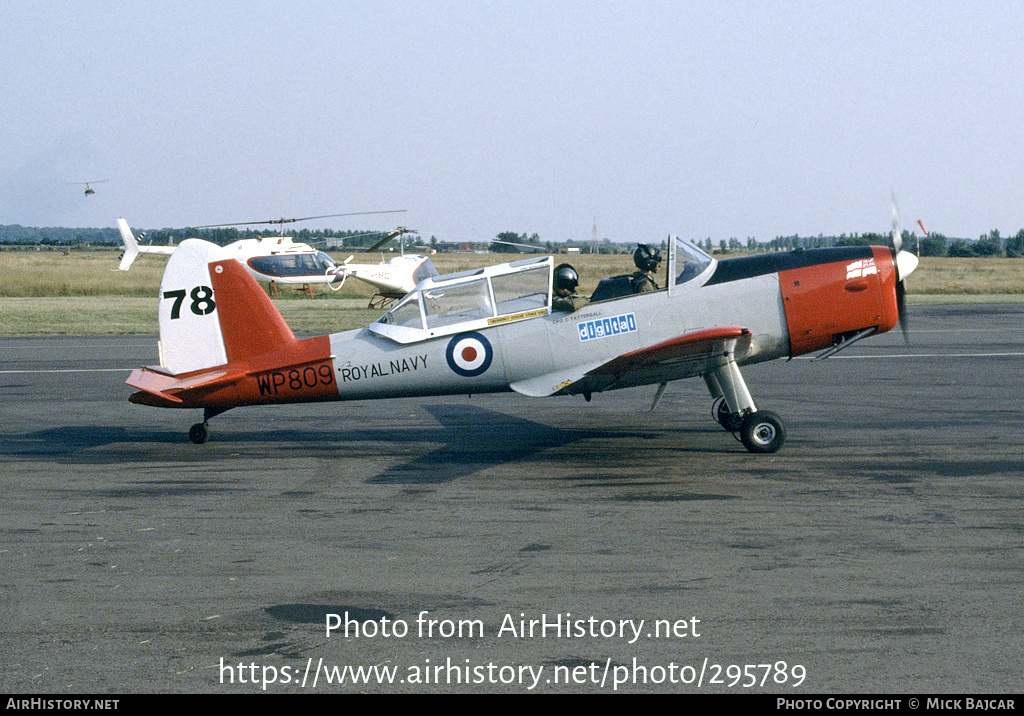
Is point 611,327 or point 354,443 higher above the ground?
point 611,327

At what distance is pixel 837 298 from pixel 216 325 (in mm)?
7333

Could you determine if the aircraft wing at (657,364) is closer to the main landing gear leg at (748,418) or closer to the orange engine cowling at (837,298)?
the main landing gear leg at (748,418)

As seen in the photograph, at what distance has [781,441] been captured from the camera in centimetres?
1130

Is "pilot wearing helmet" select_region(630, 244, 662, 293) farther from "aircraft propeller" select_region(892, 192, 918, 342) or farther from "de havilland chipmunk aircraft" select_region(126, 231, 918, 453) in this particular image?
"aircraft propeller" select_region(892, 192, 918, 342)

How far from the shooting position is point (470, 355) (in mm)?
11602

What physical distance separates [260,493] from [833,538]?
5.39 meters

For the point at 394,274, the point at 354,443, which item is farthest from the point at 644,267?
the point at 394,274

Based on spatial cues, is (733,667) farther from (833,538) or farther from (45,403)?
(45,403)

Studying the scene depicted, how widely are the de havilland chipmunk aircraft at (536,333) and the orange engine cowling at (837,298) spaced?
12mm

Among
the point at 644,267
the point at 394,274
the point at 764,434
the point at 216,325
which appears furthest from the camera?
the point at 394,274

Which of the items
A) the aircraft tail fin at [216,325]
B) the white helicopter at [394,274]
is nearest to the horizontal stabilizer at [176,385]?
the aircraft tail fin at [216,325]

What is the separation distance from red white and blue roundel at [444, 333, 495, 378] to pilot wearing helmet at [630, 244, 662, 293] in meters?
1.89

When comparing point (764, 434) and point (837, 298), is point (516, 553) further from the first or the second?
point (837, 298)

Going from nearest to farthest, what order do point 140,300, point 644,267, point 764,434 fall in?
point 764,434, point 644,267, point 140,300
